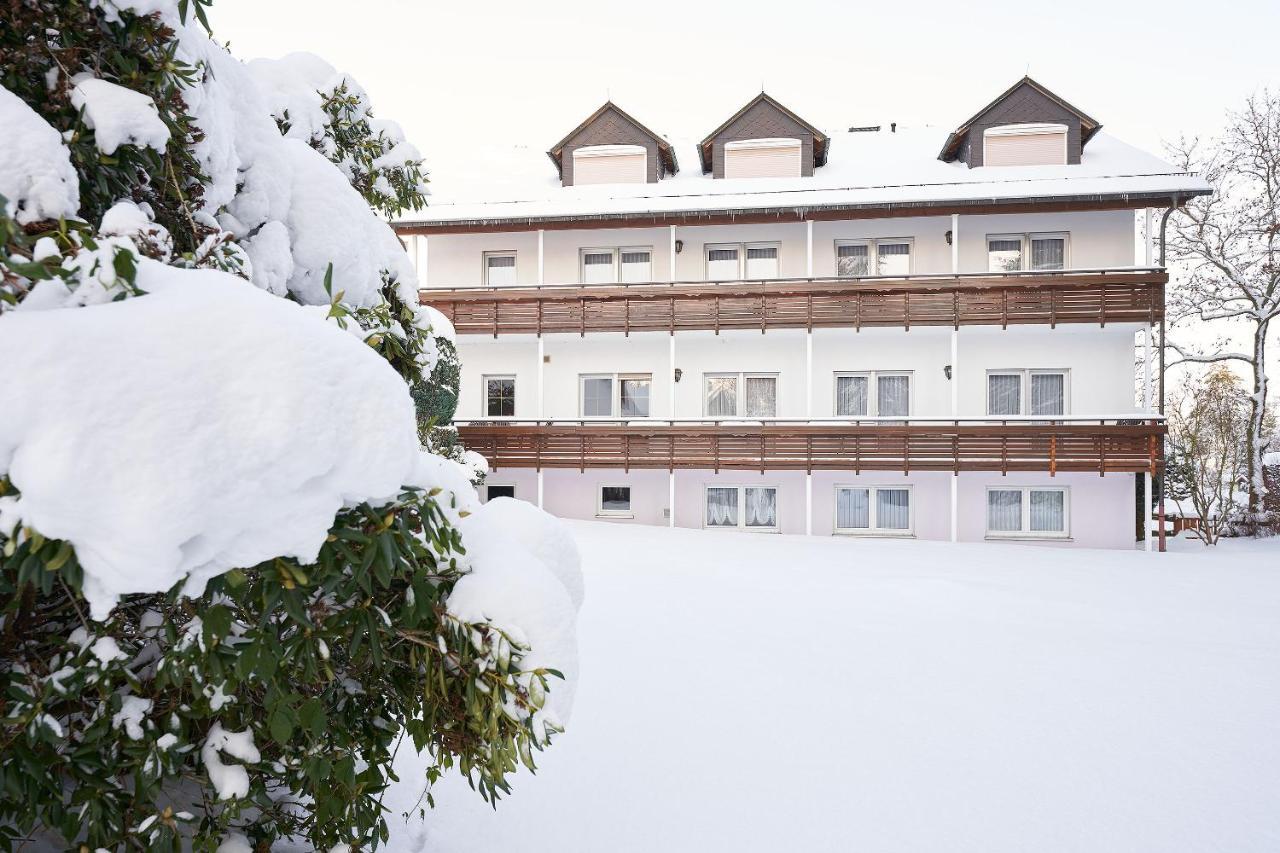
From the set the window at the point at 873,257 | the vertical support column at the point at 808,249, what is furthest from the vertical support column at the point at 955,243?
the vertical support column at the point at 808,249

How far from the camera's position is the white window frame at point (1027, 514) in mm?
17109

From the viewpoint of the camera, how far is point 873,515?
1794 centimetres

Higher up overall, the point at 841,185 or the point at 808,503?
the point at 841,185

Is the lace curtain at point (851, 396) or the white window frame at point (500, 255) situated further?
the white window frame at point (500, 255)

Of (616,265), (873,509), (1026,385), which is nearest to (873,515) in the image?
(873,509)

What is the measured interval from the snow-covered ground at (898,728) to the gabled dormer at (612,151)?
14.6 m

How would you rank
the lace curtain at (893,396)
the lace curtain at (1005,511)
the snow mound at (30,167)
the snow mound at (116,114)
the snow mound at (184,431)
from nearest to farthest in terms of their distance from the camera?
the snow mound at (184,431), the snow mound at (30,167), the snow mound at (116,114), the lace curtain at (1005,511), the lace curtain at (893,396)

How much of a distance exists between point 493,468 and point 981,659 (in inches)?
547

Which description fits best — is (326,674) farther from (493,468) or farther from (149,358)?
(493,468)

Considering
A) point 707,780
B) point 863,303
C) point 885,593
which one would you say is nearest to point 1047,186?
point 863,303

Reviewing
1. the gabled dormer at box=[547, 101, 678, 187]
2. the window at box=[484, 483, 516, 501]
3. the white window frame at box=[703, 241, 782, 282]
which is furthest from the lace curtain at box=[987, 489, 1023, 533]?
the gabled dormer at box=[547, 101, 678, 187]

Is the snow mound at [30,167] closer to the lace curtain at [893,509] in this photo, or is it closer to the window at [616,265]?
the lace curtain at [893,509]

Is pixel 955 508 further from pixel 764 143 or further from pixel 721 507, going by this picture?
pixel 764 143

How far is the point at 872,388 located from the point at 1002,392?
3.35m
